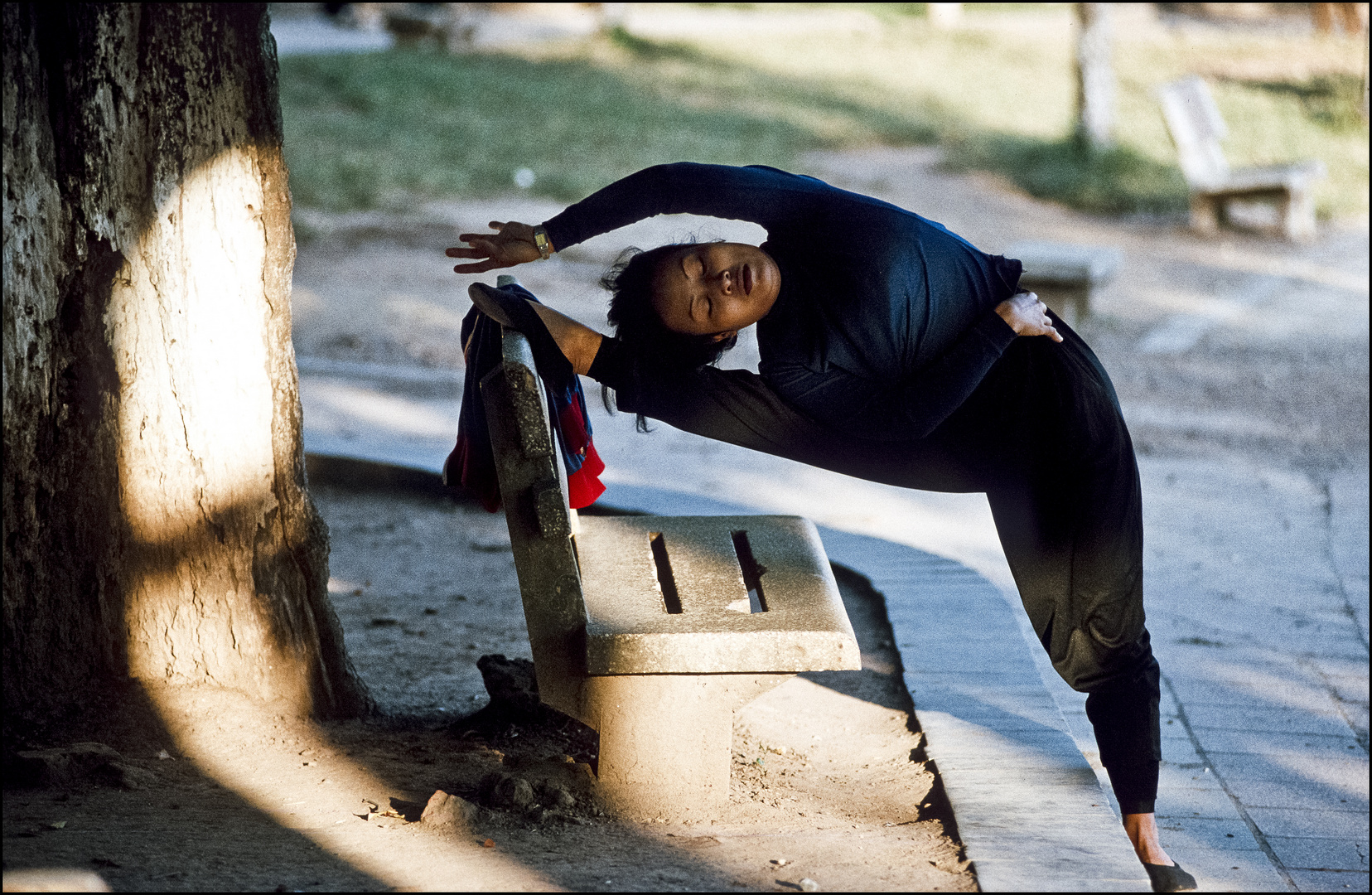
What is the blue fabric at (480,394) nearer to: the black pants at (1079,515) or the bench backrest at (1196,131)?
the black pants at (1079,515)

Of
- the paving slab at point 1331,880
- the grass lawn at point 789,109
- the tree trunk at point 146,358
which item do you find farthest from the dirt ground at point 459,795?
the grass lawn at point 789,109

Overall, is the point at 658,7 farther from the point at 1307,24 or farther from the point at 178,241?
the point at 178,241

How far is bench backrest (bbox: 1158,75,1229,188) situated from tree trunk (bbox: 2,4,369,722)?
37.0ft

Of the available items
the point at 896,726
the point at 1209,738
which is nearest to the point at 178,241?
the point at 896,726

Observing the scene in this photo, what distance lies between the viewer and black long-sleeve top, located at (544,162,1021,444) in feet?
8.80

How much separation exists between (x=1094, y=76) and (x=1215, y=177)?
2.68 m

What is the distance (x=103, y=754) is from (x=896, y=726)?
1821 mm

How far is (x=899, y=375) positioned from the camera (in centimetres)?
272

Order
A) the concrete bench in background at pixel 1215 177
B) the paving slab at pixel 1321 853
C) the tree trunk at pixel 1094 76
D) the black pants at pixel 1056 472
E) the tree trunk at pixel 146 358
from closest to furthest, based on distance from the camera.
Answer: the tree trunk at pixel 146 358
the black pants at pixel 1056 472
the paving slab at pixel 1321 853
the concrete bench in background at pixel 1215 177
the tree trunk at pixel 1094 76

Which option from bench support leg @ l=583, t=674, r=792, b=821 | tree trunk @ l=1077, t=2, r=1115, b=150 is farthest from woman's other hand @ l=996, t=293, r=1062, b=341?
tree trunk @ l=1077, t=2, r=1115, b=150

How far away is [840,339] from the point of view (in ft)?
8.80

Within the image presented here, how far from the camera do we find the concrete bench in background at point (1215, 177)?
12.2 m

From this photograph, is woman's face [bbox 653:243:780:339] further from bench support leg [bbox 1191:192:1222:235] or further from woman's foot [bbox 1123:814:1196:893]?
bench support leg [bbox 1191:192:1222:235]

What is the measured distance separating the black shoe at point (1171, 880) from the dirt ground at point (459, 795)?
17.9 inches
